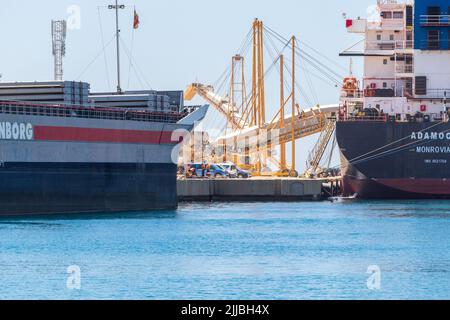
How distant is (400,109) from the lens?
79938 mm

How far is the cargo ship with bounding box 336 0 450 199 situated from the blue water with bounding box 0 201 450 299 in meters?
13.2

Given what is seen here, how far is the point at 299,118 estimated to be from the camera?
90625 mm

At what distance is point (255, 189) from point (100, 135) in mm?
17292

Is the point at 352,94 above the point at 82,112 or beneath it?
above

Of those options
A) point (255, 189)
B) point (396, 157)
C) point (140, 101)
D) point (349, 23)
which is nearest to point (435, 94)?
point (396, 157)

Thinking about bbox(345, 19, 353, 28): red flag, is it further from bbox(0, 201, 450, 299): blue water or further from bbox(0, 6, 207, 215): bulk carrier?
bbox(0, 201, 450, 299): blue water

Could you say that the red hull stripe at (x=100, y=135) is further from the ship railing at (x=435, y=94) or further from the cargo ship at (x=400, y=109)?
the ship railing at (x=435, y=94)

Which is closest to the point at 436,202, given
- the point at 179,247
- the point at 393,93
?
the point at 393,93

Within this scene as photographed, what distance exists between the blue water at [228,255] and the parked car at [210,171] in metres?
19.0

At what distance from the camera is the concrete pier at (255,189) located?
78.6 metres

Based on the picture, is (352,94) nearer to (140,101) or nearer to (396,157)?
(396,157)

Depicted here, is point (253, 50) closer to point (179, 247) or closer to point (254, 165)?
point (254, 165)
